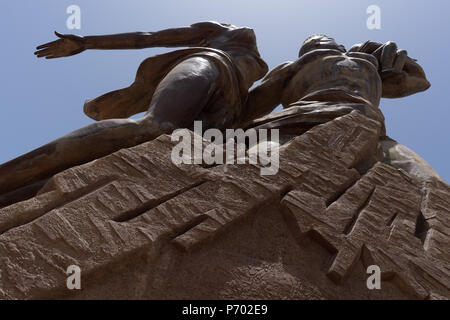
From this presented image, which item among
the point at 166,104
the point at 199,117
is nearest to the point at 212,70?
the point at 199,117

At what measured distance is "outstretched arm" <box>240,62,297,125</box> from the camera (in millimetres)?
3865

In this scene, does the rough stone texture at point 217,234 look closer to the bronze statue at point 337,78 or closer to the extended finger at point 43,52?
the bronze statue at point 337,78

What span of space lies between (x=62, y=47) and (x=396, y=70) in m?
2.73

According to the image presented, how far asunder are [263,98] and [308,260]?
86.9 inches

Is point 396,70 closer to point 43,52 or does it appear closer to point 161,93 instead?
point 161,93

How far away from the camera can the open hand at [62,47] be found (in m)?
3.60

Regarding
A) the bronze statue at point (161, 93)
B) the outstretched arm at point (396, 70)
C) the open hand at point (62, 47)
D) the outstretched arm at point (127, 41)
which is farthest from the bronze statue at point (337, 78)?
the open hand at point (62, 47)

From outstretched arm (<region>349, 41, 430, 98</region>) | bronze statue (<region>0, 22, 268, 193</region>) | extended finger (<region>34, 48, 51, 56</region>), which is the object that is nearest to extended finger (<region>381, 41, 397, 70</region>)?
outstretched arm (<region>349, 41, 430, 98</region>)

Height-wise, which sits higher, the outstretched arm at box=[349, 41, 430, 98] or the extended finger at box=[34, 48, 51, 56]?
the extended finger at box=[34, 48, 51, 56]

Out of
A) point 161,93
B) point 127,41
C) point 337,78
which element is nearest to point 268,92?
point 337,78

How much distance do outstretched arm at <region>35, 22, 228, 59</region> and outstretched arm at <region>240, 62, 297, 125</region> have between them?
1.76ft

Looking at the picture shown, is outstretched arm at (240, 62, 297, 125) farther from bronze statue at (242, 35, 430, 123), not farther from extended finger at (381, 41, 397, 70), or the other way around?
extended finger at (381, 41, 397, 70)

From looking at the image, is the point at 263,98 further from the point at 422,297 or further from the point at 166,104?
the point at 422,297

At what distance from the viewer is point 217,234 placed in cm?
183
